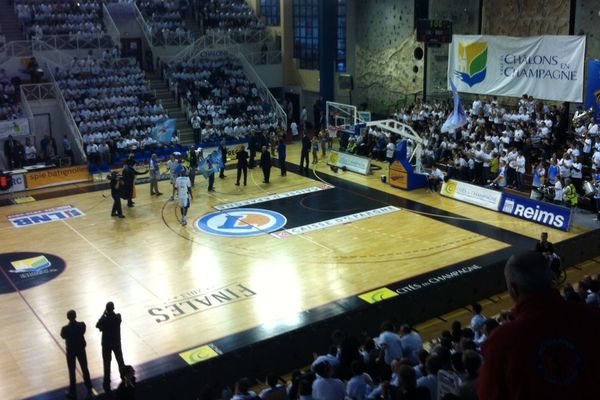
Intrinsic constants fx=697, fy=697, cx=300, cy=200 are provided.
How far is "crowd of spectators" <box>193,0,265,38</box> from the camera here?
127 feet

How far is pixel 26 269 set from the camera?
674 inches

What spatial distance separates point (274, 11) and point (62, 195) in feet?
64.7

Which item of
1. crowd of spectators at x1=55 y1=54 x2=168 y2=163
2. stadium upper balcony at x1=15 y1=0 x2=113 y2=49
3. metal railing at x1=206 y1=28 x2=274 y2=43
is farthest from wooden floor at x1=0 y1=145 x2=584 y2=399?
metal railing at x1=206 y1=28 x2=274 y2=43

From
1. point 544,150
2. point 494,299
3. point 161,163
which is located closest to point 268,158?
point 161,163

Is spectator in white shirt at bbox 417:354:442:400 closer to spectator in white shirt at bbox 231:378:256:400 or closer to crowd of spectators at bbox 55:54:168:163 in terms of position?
spectator in white shirt at bbox 231:378:256:400

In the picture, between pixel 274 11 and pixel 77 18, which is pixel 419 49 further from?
pixel 77 18

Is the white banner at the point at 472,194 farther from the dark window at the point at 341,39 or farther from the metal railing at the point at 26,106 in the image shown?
the metal railing at the point at 26,106

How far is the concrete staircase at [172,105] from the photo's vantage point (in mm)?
32719

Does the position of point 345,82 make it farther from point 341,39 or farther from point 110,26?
point 110,26

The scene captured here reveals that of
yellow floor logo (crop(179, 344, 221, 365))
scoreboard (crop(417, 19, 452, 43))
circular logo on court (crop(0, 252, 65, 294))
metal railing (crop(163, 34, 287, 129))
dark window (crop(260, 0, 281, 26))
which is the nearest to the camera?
yellow floor logo (crop(179, 344, 221, 365))

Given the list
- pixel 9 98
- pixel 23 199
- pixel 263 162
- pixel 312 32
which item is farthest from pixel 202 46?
pixel 23 199

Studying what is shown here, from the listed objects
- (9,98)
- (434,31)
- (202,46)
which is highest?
(434,31)

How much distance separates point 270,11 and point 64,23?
11487mm

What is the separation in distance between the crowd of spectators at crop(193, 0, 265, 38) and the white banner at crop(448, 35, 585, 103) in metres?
13.3
